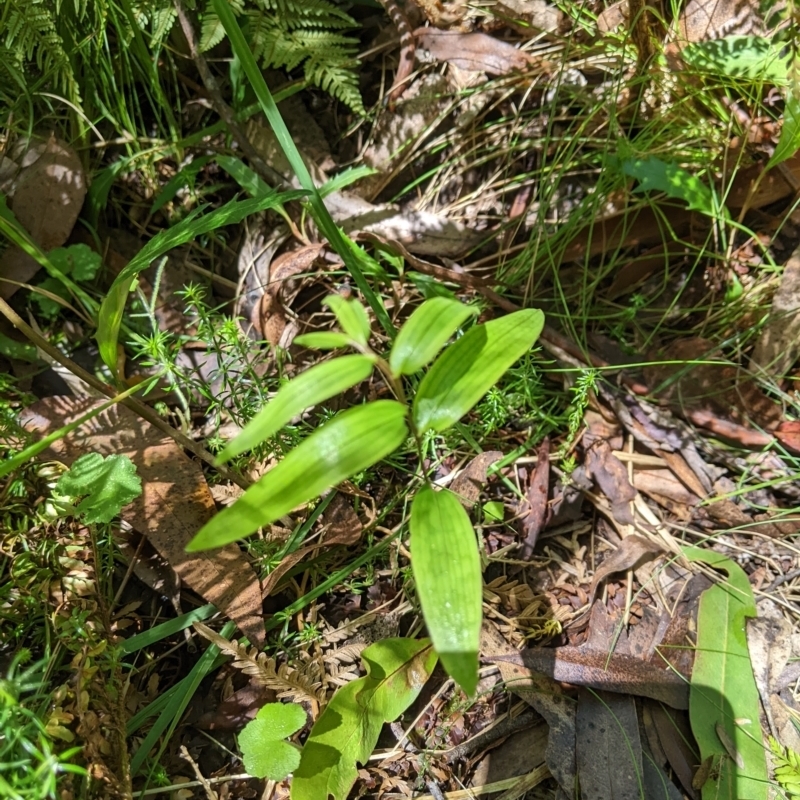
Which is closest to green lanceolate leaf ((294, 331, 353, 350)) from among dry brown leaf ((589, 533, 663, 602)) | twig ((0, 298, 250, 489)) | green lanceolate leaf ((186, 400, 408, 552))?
green lanceolate leaf ((186, 400, 408, 552))

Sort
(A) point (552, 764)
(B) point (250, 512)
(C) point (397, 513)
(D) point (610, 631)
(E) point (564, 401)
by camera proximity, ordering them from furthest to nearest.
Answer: (E) point (564, 401)
(C) point (397, 513)
(D) point (610, 631)
(A) point (552, 764)
(B) point (250, 512)

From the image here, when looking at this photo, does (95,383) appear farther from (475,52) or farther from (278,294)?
(475,52)

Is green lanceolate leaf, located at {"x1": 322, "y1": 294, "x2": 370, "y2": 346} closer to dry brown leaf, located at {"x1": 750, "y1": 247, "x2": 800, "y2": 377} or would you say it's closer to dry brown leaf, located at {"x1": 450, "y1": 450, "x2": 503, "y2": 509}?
dry brown leaf, located at {"x1": 450, "y1": 450, "x2": 503, "y2": 509}

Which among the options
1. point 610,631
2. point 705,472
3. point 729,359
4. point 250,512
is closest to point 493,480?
point 610,631

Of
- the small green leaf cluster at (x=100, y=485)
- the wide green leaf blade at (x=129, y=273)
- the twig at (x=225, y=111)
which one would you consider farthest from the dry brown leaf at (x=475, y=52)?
the small green leaf cluster at (x=100, y=485)

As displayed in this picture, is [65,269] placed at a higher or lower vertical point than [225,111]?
lower

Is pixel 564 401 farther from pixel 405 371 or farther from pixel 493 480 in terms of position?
pixel 405 371

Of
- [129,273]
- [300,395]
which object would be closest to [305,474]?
[300,395]
